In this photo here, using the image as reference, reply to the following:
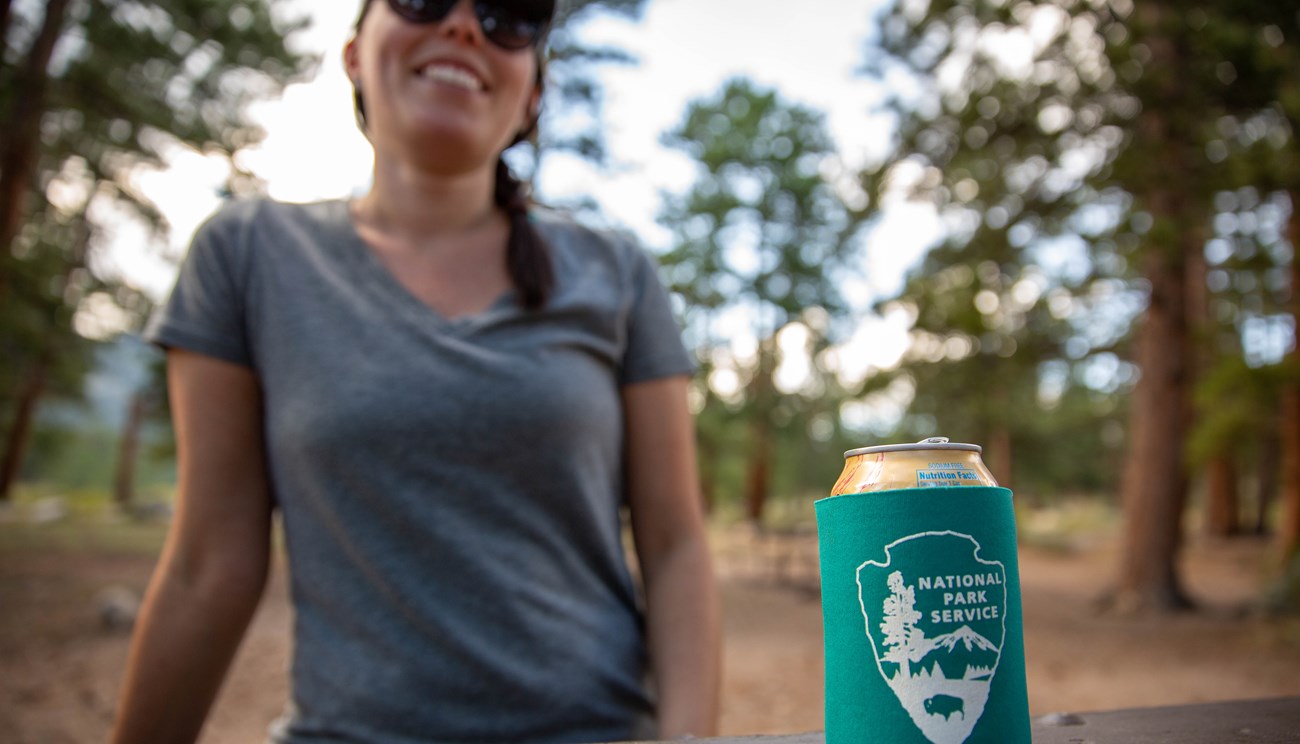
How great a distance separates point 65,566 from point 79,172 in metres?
5.63

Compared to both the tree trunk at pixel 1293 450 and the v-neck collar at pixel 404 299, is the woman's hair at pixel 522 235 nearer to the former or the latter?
the v-neck collar at pixel 404 299

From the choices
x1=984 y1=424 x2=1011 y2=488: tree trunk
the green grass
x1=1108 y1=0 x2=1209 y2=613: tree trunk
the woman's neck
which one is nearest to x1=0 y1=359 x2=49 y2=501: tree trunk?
the green grass

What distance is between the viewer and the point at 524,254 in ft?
4.89

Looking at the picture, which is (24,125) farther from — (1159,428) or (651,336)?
(1159,428)

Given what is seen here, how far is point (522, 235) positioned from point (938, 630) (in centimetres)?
107

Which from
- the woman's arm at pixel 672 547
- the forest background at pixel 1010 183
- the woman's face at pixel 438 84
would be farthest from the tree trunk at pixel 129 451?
the woman's arm at pixel 672 547

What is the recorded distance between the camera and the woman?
128 centimetres

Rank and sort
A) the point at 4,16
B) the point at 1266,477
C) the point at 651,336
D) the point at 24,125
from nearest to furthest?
the point at 651,336 < the point at 4,16 < the point at 24,125 < the point at 1266,477

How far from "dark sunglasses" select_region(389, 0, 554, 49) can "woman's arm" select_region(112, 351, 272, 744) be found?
0.61m

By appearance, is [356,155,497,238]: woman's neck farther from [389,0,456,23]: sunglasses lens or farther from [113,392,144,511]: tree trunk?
[113,392,144,511]: tree trunk

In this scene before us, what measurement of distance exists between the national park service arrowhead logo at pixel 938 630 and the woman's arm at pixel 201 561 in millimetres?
1049

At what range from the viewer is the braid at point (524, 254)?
1.44 m

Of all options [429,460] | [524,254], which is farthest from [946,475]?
[524,254]

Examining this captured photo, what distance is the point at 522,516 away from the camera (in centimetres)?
134
